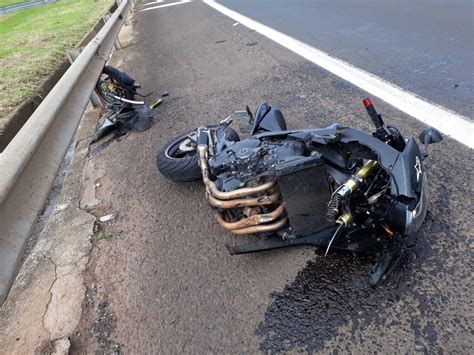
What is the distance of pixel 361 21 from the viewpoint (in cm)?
716

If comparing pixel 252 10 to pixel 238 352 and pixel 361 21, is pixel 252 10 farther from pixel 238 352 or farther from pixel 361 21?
pixel 238 352

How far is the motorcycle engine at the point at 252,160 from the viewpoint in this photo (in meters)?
2.40

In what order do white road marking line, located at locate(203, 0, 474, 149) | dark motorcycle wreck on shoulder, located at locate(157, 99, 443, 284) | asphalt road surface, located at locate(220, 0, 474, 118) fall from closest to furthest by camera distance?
dark motorcycle wreck on shoulder, located at locate(157, 99, 443, 284) < white road marking line, located at locate(203, 0, 474, 149) < asphalt road surface, located at locate(220, 0, 474, 118)

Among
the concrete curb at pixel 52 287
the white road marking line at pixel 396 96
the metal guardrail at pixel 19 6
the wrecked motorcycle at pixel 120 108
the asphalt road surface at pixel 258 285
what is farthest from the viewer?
the metal guardrail at pixel 19 6

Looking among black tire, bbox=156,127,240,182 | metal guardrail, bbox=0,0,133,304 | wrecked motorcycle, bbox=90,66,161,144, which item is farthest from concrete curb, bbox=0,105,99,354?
wrecked motorcycle, bbox=90,66,161,144

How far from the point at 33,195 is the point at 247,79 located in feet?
11.7

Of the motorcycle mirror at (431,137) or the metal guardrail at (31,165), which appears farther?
the motorcycle mirror at (431,137)

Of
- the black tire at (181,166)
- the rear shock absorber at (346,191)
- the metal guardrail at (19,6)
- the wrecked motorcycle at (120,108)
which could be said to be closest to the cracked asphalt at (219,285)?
the black tire at (181,166)

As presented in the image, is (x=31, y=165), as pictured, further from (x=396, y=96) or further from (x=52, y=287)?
(x=396, y=96)

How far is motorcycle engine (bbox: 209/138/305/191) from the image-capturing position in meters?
2.40

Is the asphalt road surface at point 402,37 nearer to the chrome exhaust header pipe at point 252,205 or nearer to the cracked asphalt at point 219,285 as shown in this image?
the cracked asphalt at point 219,285

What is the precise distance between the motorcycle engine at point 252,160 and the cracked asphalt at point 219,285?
38 cm

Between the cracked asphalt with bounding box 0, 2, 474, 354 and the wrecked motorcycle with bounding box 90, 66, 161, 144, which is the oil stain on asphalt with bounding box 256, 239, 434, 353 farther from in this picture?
the wrecked motorcycle with bounding box 90, 66, 161, 144

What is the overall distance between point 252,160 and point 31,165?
139 centimetres
